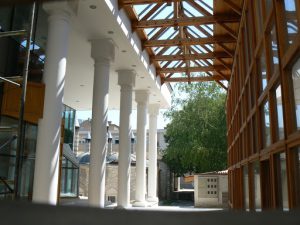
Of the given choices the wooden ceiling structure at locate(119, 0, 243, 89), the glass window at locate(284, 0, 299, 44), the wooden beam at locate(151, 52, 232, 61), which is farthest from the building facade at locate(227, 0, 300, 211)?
the wooden beam at locate(151, 52, 232, 61)

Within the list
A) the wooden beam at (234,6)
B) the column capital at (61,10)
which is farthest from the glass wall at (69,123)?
the wooden beam at (234,6)

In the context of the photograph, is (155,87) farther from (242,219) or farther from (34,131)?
(242,219)

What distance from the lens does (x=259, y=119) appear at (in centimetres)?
754

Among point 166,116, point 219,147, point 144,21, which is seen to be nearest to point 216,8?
point 144,21

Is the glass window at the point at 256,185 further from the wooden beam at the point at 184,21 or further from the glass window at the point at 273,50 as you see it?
the wooden beam at the point at 184,21

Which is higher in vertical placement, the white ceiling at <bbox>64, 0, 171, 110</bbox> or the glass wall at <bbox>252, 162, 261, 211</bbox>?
the white ceiling at <bbox>64, 0, 171, 110</bbox>

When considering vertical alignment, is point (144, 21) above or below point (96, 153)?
above

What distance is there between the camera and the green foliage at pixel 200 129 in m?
34.9

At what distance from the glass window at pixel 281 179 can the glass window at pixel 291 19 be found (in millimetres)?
1948

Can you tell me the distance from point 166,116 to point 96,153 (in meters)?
26.6

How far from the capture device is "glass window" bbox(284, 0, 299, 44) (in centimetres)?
459

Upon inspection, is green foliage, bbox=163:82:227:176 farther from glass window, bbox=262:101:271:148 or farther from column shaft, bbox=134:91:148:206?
glass window, bbox=262:101:271:148

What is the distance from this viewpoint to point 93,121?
42.3ft

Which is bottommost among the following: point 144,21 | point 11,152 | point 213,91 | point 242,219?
point 242,219
